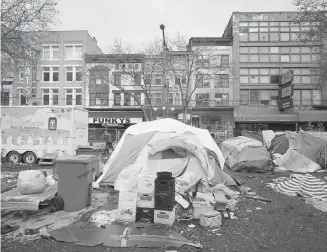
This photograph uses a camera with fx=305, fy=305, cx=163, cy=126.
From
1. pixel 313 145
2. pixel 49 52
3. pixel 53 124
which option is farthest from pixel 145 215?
pixel 49 52

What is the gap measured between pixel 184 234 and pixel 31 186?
3.40 m

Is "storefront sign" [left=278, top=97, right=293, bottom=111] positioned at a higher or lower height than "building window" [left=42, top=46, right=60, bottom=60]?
lower

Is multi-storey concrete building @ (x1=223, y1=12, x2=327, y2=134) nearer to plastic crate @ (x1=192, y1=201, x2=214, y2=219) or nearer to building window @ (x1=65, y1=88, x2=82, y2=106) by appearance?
building window @ (x1=65, y1=88, x2=82, y2=106)

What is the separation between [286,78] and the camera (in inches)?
1448

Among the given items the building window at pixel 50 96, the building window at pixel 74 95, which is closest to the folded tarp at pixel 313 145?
the building window at pixel 74 95

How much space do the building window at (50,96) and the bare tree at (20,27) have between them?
24.5 metres

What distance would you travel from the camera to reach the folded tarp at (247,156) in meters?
14.6

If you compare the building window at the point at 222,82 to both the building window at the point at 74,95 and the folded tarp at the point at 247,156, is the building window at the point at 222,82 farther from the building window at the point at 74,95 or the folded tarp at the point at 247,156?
the folded tarp at the point at 247,156

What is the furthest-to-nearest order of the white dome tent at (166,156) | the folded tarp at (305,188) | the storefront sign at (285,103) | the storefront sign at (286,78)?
the storefront sign at (285,103) → the storefront sign at (286,78) → the white dome tent at (166,156) → the folded tarp at (305,188)

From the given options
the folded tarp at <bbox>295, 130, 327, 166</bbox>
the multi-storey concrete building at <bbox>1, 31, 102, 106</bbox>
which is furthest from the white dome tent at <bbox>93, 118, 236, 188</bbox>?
the multi-storey concrete building at <bbox>1, 31, 102, 106</bbox>

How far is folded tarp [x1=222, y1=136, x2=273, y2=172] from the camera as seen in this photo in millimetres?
14625

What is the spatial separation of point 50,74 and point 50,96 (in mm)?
2969

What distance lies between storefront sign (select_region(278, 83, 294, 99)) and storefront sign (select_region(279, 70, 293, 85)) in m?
0.49

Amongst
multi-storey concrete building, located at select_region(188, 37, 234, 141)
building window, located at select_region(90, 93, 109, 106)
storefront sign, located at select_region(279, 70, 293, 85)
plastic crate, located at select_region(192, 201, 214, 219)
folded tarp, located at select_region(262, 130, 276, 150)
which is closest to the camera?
plastic crate, located at select_region(192, 201, 214, 219)
